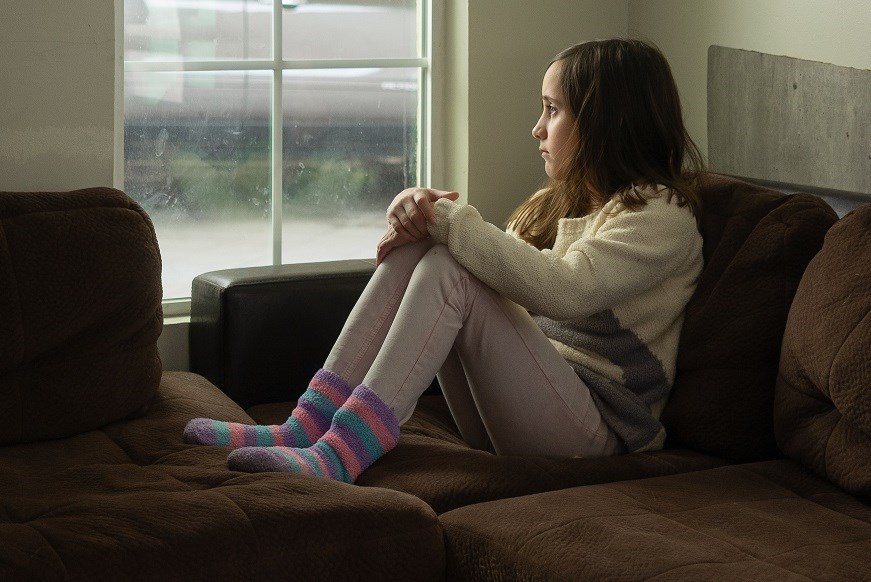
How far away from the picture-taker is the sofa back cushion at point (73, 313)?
2031 mm

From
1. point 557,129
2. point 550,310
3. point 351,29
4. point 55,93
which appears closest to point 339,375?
point 550,310

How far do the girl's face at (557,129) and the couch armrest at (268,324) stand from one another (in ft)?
1.72

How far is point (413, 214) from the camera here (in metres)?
1.96

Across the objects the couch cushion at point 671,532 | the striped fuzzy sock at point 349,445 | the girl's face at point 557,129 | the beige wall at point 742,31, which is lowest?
the couch cushion at point 671,532

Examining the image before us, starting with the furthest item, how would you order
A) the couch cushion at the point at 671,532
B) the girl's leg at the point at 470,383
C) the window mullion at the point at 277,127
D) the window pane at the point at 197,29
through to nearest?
the window mullion at the point at 277,127 < the window pane at the point at 197,29 < the girl's leg at the point at 470,383 < the couch cushion at the point at 671,532

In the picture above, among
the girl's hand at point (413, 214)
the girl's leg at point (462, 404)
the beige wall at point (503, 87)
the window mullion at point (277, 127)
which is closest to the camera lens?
the girl's hand at point (413, 214)

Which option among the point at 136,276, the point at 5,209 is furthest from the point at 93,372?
the point at 5,209

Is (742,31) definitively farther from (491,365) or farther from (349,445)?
(349,445)

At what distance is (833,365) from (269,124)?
→ 153cm

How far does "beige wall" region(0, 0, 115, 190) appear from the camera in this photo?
230cm

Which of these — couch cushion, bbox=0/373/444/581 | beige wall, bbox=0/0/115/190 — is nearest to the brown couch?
couch cushion, bbox=0/373/444/581

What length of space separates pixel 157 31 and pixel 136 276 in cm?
73

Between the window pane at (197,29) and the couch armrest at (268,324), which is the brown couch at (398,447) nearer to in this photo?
the couch armrest at (268,324)

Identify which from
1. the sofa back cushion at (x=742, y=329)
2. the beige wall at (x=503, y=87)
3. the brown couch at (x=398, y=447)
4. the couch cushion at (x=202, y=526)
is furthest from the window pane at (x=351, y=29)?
the couch cushion at (x=202, y=526)
